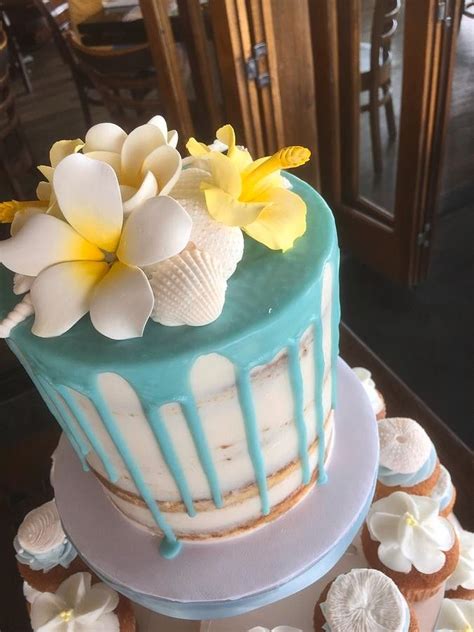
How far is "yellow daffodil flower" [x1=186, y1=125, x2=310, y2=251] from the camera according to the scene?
61cm

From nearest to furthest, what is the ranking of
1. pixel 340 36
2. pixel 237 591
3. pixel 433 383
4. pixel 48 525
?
pixel 237 591 < pixel 48 525 < pixel 340 36 < pixel 433 383

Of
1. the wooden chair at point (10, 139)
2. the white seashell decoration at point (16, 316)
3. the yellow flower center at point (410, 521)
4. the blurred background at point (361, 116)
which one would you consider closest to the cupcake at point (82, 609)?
the yellow flower center at point (410, 521)

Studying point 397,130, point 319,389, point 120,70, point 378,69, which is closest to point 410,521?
point 319,389

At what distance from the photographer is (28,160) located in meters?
3.49

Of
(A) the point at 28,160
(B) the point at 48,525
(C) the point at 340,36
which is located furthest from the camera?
(A) the point at 28,160

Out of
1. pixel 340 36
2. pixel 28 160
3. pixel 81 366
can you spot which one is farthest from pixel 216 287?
pixel 28 160

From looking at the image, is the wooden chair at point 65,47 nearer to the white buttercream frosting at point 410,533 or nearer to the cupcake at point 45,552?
the cupcake at point 45,552

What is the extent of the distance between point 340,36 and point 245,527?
64.6 inches

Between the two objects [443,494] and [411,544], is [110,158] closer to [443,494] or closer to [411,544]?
[411,544]

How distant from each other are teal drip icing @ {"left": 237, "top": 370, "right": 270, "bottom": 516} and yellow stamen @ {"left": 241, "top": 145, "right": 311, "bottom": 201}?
0.19 metres

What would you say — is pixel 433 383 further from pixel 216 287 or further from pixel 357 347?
pixel 216 287

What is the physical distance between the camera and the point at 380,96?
2.21 metres

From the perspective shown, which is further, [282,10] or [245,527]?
[282,10]

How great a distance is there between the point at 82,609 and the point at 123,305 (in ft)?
2.31
